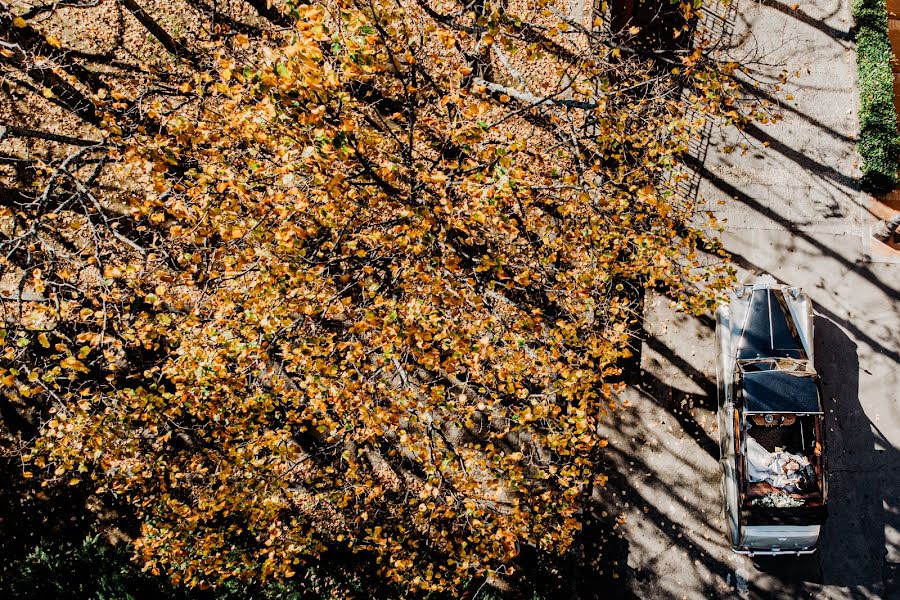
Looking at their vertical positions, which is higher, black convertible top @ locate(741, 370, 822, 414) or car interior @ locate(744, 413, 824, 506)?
black convertible top @ locate(741, 370, 822, 414)

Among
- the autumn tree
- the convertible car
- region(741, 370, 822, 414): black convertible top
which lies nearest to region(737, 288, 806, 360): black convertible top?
the convertible car

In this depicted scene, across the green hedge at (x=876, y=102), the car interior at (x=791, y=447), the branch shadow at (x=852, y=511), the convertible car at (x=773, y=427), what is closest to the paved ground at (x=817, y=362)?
the branch shadow at (x=852, y=511)

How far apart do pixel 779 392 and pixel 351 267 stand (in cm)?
775

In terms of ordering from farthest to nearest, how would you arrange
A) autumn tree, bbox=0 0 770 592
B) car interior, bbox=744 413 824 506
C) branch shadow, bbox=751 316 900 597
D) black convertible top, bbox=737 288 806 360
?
branch shadow, bbox=751 316 900 597 → black convertible top, bbox=737 288 806 360 → car interior, bbox=744 413 824 506 → autumn tree, bbox=0 0 770 592

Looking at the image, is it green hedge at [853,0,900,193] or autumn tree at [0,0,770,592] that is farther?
green hedge at [853,0,900,193]

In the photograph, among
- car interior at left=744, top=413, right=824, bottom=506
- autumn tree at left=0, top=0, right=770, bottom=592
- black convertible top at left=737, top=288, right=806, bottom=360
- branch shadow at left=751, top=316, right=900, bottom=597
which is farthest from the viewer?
branch shadow at left=751, top=316, right=900, bottom=597

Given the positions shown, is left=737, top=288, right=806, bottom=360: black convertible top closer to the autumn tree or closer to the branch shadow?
the autumn tree

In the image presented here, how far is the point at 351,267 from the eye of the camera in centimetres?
898

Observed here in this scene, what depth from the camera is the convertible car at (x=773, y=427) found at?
392 inches

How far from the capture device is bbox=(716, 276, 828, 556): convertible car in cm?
997

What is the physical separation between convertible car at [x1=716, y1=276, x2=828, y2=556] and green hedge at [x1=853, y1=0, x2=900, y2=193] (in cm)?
313

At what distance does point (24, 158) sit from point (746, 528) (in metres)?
15.9

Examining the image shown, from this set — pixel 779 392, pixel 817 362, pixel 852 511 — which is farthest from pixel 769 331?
pixel 852 511

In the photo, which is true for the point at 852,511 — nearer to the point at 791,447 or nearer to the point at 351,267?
the point at 791,447
